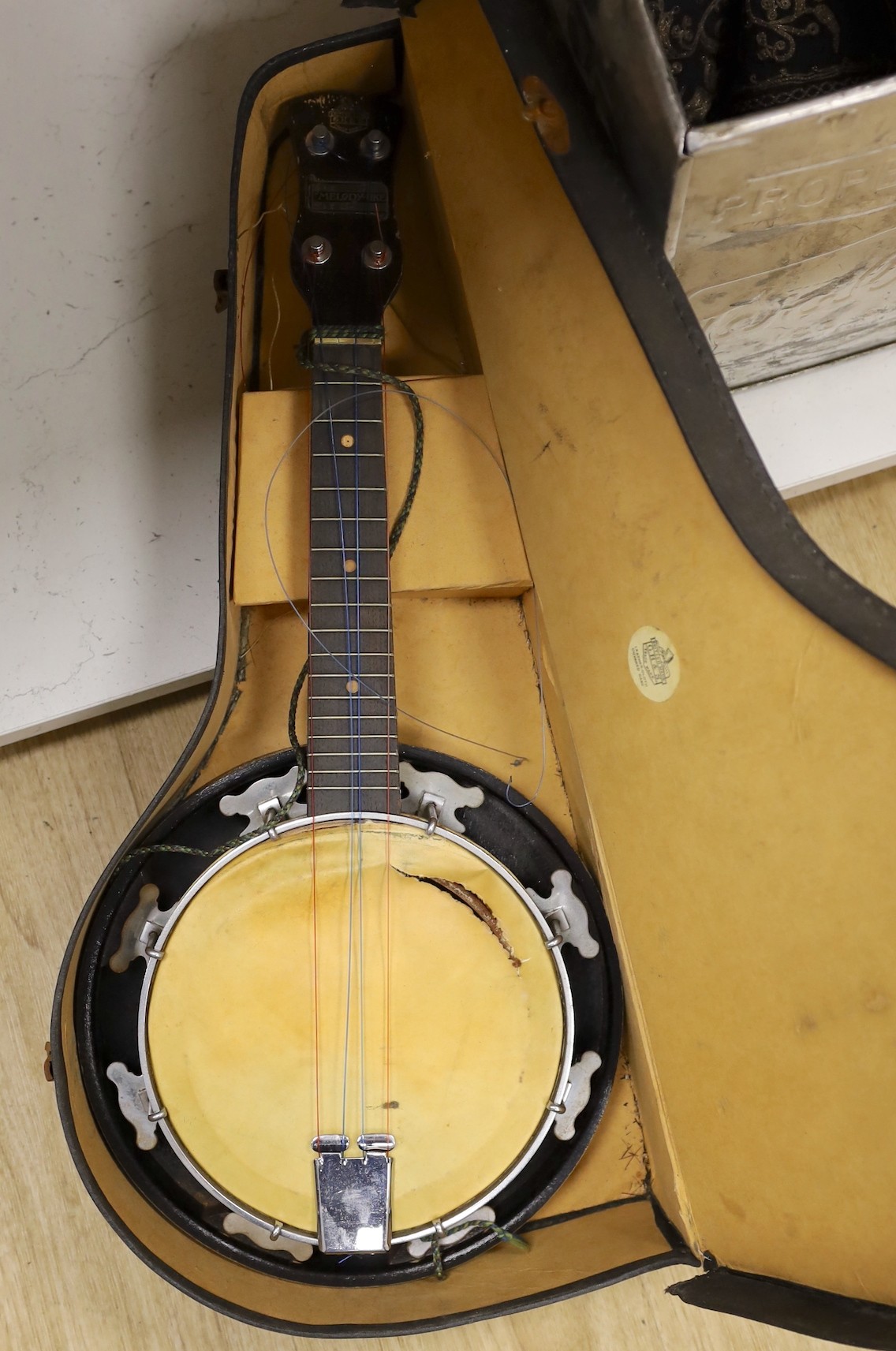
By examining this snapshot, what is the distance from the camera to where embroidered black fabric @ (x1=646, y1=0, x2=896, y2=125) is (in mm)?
623

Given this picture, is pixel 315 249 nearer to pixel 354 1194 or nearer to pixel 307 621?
pixel 307 621

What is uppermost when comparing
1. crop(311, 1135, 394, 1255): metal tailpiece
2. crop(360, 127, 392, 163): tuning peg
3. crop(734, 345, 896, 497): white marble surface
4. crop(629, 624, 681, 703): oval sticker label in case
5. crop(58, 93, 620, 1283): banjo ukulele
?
crop(360, 127, 392, 163): tuning peg

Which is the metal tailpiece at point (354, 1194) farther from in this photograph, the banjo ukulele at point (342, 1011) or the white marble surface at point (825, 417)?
the white marble surface at point (825, 417)

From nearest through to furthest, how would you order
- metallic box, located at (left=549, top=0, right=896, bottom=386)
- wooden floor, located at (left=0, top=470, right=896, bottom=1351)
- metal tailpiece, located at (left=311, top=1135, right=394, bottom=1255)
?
1. metallic box, located at (left=549, top=0, right=896, bottom=386)
2. metal tailpiece, located at (left=311, top=1135, right=394, bottom=1255)
3. wooden floor, located at (left=0, top=470, right=896, bottom=1351)

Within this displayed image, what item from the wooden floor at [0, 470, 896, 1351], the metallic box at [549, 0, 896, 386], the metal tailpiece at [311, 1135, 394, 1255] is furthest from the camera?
the wooden floor at [0, 470, 896, 1351]

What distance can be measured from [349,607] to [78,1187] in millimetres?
528

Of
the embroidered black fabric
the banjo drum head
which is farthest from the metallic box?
the banjo drum head

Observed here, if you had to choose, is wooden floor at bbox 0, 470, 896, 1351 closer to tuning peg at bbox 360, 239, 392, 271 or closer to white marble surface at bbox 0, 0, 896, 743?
white marble surface at bbox 0, 0, 896, 743

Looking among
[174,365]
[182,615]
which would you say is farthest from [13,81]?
[182,615]

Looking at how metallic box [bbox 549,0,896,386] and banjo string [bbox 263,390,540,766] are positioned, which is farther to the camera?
banjo string [bbox 263,390,540,766]

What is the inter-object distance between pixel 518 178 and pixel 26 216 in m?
0.43

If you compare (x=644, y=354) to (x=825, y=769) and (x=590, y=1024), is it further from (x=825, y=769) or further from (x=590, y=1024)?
(x=590, y=1024)

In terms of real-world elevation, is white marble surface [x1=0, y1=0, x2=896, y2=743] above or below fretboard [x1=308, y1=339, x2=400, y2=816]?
above

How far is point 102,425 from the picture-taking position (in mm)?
790
